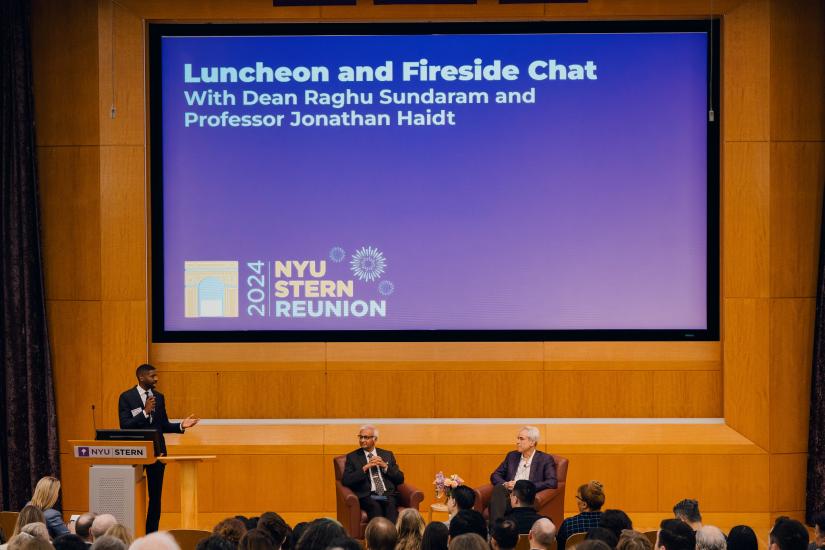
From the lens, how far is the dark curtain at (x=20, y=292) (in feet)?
31.0

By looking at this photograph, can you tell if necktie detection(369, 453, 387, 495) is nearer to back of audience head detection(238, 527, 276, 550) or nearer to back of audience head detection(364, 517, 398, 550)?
back of audience head detection(364, 517, 398, 550)

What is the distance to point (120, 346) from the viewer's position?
9.73 metres

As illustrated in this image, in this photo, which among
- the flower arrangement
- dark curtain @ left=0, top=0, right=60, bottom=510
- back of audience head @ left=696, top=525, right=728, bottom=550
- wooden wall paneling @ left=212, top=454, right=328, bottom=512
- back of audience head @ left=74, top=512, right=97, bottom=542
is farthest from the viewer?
wooden wall paneling @ left=212, top=454, right=328, bottom=512

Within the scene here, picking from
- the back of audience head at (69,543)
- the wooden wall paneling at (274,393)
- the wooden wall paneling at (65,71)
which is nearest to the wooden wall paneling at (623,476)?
the wooden wall paneling at (274,393)

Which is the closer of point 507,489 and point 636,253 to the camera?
point 507,489

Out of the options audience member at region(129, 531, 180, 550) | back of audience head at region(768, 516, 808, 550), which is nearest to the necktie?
back of audience head at region(768, 516, 808, 550)

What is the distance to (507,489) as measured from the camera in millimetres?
8258

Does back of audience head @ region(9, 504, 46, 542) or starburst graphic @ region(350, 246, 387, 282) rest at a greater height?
starburst graphic @ region(350, 246, 387, 282)

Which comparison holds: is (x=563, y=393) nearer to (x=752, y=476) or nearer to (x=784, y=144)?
(x=752, y=476)

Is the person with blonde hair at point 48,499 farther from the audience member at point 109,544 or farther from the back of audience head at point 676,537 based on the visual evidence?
the back of audience head at point 676,537

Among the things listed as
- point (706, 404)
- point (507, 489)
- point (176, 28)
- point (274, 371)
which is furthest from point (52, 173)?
point (706, 404)

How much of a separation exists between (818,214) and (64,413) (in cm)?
669

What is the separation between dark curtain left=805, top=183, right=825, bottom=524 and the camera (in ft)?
30.5

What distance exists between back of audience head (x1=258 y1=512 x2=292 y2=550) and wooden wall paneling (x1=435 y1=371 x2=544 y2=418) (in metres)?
4.58
